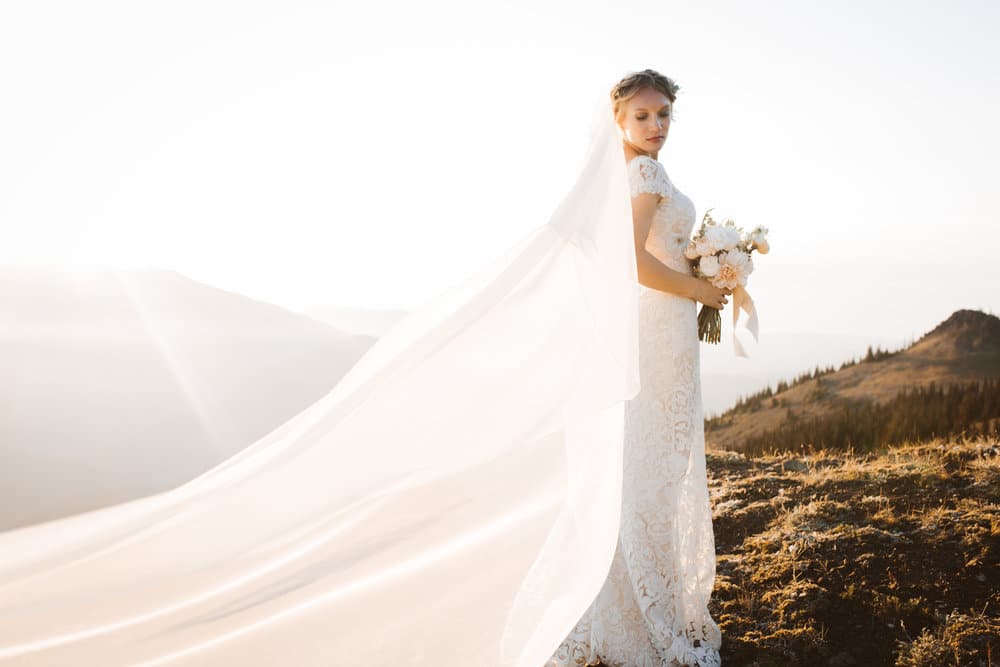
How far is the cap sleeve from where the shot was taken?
3289 millimetres

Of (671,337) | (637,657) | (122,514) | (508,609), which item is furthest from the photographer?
(122,514)

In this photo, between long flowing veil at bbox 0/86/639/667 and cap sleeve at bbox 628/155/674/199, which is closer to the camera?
long flowing veil at bbox 0/86/639/667

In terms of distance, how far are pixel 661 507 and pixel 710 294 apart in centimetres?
110

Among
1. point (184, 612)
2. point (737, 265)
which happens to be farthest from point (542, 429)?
point (184, 612)

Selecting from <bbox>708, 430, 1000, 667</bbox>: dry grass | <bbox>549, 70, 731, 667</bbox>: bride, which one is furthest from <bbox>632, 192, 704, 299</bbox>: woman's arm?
<bbox>708, 430, 1000, 667</bbox>: dry grass

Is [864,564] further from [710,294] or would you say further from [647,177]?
[647,177]

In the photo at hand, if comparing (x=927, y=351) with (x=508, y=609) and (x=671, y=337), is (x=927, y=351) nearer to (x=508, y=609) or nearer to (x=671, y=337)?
(x=671, y=337)

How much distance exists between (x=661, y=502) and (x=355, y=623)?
1552 millimetres

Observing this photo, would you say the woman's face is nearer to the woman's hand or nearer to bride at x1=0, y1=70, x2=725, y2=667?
bride at x1=0, y1=70, x2=725, y2=667

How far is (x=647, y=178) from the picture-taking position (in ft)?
10.8

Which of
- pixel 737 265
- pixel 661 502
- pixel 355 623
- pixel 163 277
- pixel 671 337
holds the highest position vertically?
pixel 163 277

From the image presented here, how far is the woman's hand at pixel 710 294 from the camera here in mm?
3441

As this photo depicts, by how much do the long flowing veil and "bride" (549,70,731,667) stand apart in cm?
34

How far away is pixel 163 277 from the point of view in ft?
56.4
